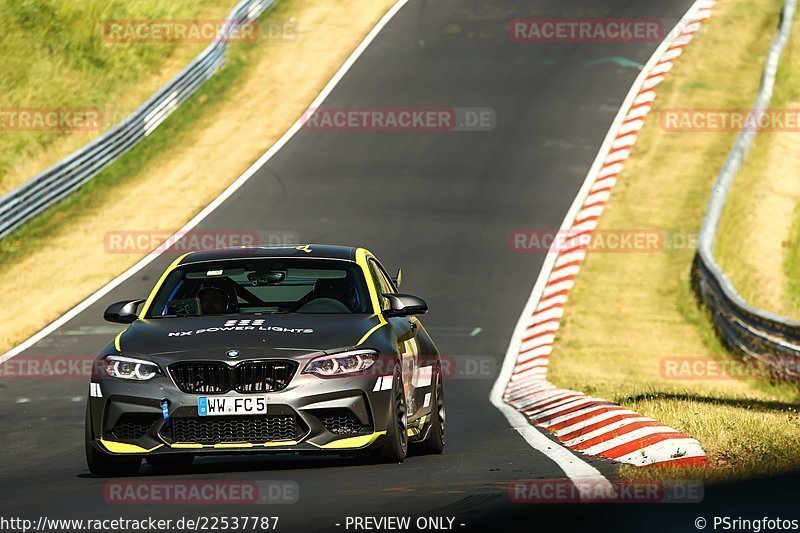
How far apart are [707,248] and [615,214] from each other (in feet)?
9.64

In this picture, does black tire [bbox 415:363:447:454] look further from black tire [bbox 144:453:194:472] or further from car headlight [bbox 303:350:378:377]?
black tire [bbox 144:453:194:472]

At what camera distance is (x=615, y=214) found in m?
26.1

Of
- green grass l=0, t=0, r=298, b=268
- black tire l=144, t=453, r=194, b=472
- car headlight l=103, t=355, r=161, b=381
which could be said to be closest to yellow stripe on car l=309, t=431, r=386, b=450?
car headlight l=103, t=355, r=161, b=381

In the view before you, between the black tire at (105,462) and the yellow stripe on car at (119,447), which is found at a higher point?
the yellow stripe on car at (119,447)

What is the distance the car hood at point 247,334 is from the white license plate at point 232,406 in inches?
11.5

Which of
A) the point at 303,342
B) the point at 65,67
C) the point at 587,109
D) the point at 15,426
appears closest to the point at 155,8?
the point at 65,67

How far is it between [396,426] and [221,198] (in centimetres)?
1788

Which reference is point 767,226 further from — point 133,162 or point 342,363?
point 342,363

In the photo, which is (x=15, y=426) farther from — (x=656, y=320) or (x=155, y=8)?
(x=155, y=8)

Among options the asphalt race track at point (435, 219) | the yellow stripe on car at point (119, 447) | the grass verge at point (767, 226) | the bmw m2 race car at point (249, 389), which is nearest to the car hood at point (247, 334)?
the bmw m2 race car at point (249, 389)

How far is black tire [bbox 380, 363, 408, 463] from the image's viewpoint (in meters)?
9.55

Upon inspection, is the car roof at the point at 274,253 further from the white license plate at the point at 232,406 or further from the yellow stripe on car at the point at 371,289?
the white license plate at the point at 232,406

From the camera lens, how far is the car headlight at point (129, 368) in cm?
941

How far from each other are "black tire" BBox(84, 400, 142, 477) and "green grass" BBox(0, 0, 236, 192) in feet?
72.6
